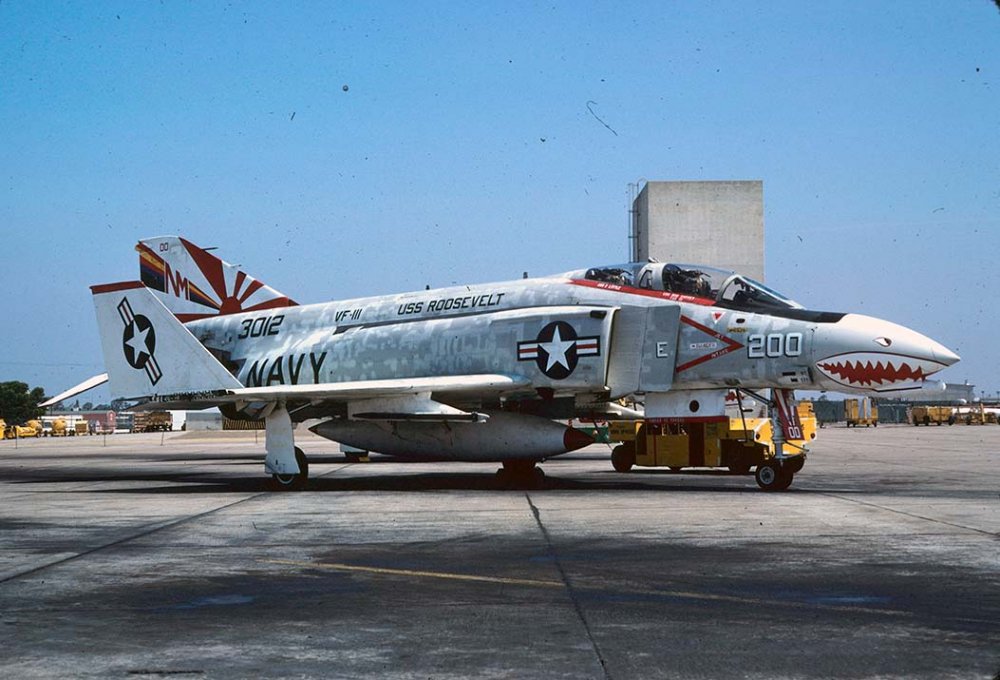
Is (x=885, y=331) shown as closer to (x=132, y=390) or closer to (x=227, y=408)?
(x=227, y=408)

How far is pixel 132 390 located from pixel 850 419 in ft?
226

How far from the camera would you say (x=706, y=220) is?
5766 centimetres

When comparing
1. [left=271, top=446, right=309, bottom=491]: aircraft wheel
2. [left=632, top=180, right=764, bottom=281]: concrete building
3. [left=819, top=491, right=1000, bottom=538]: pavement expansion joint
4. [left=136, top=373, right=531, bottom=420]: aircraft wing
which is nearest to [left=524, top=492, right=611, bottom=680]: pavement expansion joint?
[left=819, top=491, right=1000, bottom=538]: pavement expansion joint

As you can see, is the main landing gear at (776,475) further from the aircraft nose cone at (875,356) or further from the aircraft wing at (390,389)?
the aircraft wing at (390,389)

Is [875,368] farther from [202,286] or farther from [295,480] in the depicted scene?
[202,286]

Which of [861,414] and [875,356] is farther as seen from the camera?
[861,414]

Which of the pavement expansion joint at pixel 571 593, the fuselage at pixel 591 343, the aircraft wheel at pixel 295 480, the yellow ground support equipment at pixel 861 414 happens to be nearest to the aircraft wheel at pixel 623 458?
the fuselage at pixel 591 343

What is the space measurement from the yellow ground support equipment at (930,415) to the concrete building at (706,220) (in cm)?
3454

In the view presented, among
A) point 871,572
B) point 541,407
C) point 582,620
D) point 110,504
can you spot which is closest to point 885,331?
point 541,407

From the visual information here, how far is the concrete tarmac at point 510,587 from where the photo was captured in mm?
5238

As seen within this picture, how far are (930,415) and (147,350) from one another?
7808 cm

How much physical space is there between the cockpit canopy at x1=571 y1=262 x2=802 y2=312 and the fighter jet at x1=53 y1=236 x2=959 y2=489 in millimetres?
23

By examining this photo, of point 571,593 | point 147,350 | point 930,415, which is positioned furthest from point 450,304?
point 930,415

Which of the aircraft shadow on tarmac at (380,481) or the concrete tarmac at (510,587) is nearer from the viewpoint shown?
the concrete tarmac at (510,587)
